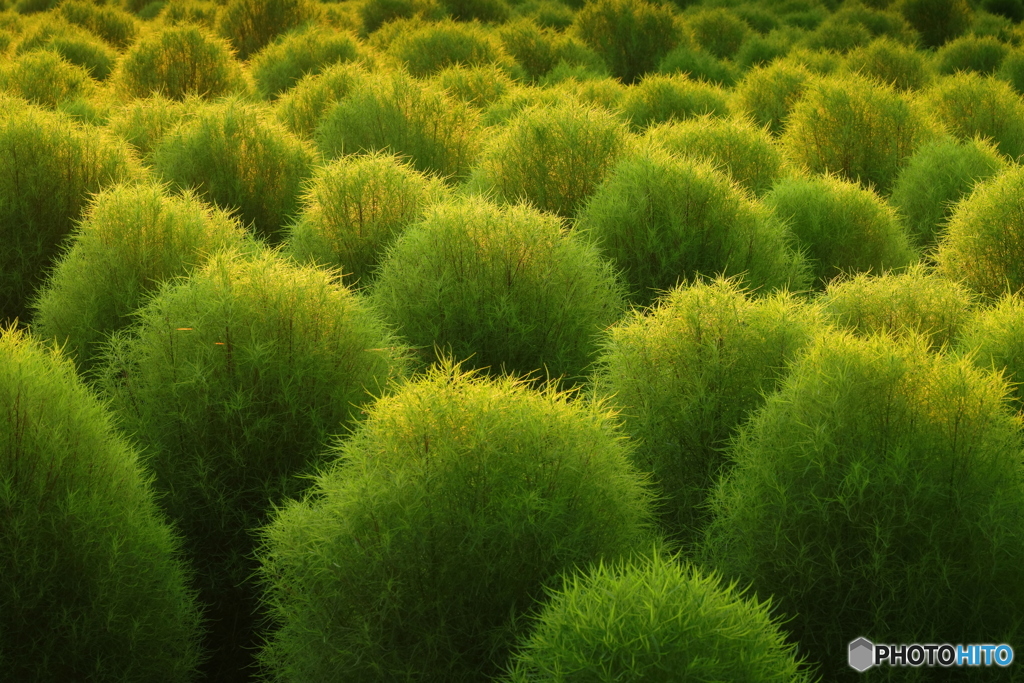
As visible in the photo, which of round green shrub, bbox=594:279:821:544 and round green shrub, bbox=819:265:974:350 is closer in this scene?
round green shrub, bbox=594:279:821:544

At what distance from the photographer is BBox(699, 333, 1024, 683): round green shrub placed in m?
5.09

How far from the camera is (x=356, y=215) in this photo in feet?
31.2

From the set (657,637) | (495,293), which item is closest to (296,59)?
(495,293)

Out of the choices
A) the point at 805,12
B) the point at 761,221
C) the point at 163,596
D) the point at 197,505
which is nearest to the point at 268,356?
the point at 197,505

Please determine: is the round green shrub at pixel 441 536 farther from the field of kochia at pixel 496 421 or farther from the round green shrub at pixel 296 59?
the round green shrub at pixel 296 59

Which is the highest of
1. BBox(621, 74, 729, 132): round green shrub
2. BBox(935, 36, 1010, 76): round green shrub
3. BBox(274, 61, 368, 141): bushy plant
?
BBox(274, 61, 368, 141): bushy plant

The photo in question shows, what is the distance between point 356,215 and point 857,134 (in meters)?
7.83

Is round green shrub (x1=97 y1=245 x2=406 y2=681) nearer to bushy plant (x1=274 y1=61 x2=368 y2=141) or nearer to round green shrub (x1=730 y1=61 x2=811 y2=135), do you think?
bushy plant (x1=274 y1=61 x2=368 y2=141)

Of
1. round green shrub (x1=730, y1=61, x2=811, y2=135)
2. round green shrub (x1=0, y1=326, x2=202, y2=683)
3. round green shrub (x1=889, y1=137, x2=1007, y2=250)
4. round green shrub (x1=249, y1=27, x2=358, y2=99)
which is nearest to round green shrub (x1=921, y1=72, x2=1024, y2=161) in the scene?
round green shrub (x1=730, y1=61, x2=811, y2=135)

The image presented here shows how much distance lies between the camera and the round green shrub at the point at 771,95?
54.7 feet

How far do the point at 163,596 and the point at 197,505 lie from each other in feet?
3.32

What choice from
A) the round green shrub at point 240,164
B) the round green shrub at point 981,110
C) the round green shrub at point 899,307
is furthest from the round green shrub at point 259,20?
the round green shrub at point 899,307

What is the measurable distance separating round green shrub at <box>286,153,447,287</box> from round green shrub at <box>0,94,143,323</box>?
6.78 ft

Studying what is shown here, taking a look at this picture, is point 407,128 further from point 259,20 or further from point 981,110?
point 259,20
